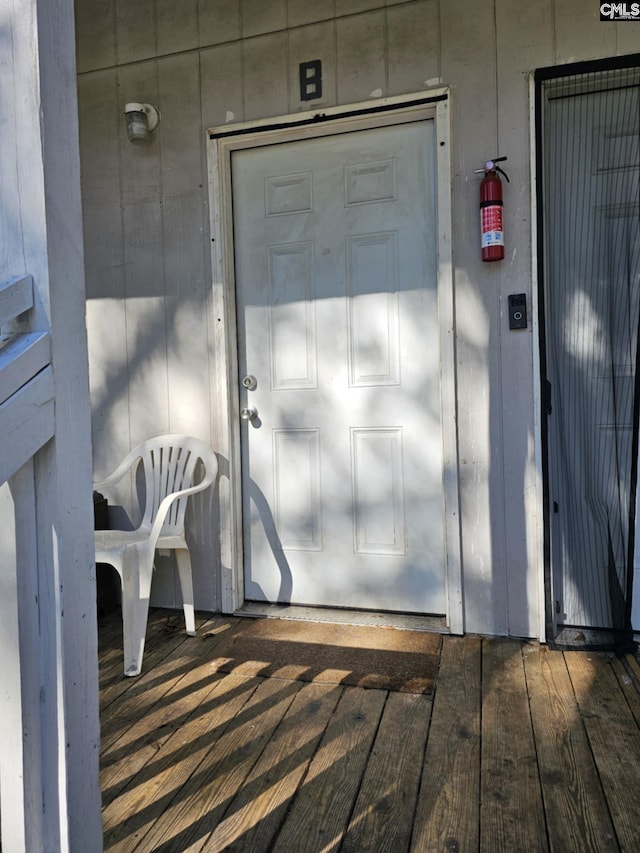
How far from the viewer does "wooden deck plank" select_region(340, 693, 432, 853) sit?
114 centimetres

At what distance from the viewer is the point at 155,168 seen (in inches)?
96.6

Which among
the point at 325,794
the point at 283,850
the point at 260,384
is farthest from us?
the point at 260,384

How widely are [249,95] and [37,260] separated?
6.20ft

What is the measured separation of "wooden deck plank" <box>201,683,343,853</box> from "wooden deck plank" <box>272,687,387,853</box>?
1.0 inches

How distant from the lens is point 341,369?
2338 mm

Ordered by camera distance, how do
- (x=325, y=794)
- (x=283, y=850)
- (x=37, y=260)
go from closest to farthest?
(x=37, y=260) → (x=283, y=850) → (x=325, y=794)

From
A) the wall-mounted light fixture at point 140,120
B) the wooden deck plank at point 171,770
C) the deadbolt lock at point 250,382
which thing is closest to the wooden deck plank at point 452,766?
the wooden deck plank at point 171,770

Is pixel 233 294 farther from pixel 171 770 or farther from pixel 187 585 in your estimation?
pixel 171 770

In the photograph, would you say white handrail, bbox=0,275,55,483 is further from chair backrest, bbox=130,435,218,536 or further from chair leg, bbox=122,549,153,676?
chair backrest, bbox=130,435,218,536

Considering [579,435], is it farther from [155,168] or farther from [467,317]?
[155,168]

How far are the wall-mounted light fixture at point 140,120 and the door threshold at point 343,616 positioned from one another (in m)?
2.14

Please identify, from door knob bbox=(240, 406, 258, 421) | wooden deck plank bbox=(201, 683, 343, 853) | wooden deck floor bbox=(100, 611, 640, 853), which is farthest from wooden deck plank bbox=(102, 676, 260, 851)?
door knob bbox=(240, 406, 258, 421)

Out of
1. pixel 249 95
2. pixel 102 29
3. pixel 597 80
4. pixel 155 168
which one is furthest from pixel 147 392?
pixel 597 80

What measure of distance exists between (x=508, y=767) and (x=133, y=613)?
127cm
